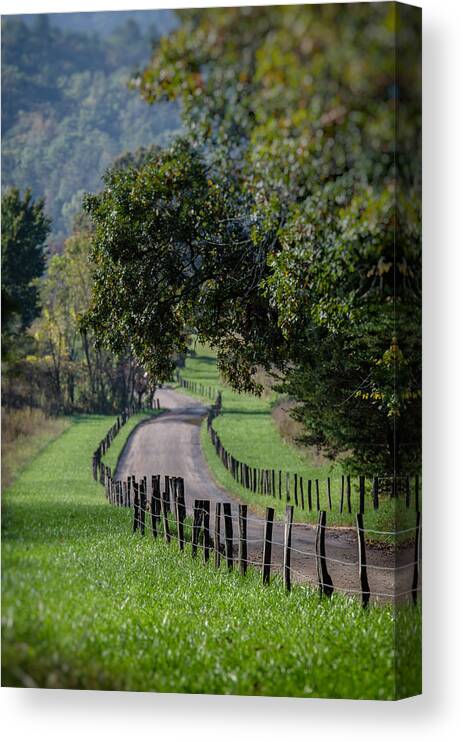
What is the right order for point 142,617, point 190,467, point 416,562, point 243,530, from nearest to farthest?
point 416,562
point 142,617
point 190,467
point 243,530

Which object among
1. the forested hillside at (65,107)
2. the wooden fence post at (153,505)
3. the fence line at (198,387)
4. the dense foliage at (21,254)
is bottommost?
the wooden fence post at (153,505)

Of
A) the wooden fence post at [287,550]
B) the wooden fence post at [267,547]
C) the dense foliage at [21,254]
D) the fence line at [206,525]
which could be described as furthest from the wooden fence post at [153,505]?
the dense foliage at [21,254]

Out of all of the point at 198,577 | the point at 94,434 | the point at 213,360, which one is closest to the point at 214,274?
the point at 213,360

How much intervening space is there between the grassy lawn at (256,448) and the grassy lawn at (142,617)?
2.20 feet

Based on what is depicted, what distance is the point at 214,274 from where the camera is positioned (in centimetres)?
1184

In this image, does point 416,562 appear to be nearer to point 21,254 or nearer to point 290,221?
point 290,221

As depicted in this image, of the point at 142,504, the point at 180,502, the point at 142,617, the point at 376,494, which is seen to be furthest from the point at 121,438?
the point at 376,494

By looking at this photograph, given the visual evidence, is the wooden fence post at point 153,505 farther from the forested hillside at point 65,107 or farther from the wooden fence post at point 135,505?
the forested hillside at point 65,107

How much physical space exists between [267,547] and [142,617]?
1.40m

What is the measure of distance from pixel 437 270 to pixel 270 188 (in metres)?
1.41

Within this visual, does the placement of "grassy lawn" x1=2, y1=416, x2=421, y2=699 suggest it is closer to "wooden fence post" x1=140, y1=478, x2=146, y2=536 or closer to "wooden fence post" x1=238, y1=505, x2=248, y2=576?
"wooden fence post" x1=140, y1=478, x2=146, y2=536

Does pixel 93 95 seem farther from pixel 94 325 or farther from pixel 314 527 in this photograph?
pixel 314 527

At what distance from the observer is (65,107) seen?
12070 millimetres

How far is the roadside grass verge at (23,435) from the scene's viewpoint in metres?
11.8
